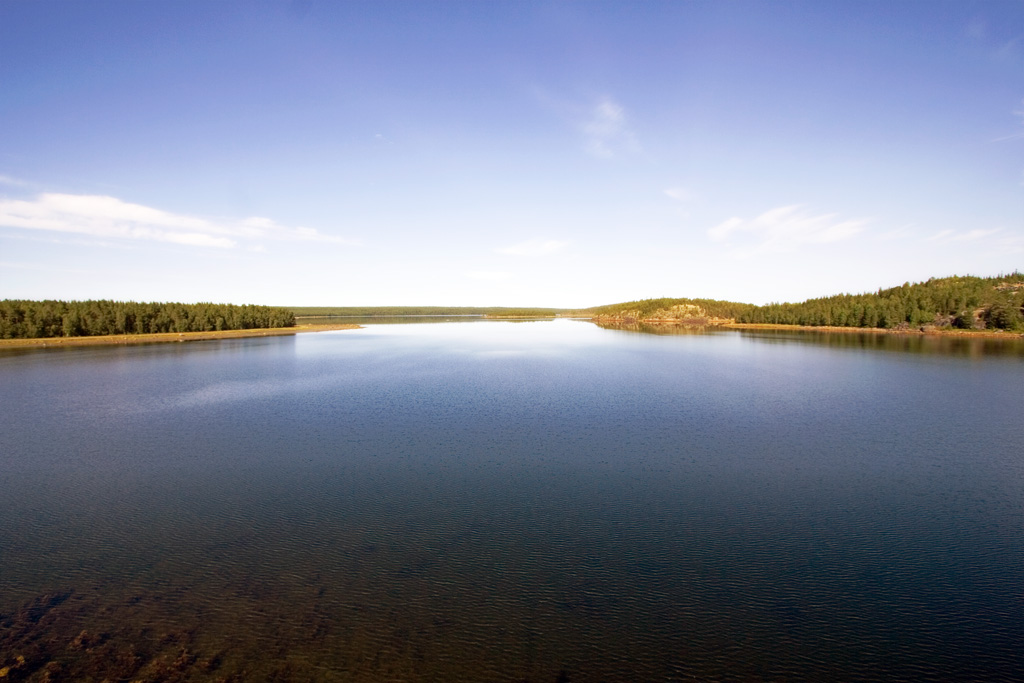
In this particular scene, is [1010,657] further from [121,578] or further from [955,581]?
[121,578]

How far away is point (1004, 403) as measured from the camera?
26.4 m

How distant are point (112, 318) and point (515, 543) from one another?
4000 inches

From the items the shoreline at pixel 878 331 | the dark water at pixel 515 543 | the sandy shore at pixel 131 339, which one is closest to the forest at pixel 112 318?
the sandy shore at pixel 131 339

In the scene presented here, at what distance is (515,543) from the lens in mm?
11164

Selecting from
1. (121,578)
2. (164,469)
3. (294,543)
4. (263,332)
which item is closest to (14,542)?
(121,578)

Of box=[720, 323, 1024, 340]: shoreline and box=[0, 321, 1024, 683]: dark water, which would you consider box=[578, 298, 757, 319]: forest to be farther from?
box=[0, 321, 1024, 683]: dark water

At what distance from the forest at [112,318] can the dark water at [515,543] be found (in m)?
68.2

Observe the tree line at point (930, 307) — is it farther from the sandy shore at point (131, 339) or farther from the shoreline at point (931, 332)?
the sandy shore at point (131, 339)

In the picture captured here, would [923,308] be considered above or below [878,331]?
above

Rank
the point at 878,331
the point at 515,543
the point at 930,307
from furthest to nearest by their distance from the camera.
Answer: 1. the point at 878,331
2. the point at 930,307
3. the point at 515,543

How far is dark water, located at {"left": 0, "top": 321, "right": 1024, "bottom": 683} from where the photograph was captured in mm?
7695

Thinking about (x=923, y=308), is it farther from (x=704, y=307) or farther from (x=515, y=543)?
(x=515, y=543)

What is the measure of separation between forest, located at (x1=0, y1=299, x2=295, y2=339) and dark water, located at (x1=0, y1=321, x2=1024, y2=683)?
224 ft

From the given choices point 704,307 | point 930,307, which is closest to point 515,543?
point 930,307
